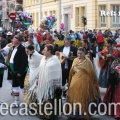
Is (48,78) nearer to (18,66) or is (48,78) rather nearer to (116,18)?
(18,66)

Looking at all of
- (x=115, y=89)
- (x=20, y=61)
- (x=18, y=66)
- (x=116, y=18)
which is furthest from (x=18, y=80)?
(x=116, y=18)

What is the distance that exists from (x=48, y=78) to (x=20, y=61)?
1807 mm

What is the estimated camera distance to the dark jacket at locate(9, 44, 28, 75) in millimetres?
10523

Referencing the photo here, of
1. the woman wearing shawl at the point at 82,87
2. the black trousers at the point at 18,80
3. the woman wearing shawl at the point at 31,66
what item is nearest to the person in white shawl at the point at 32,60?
the woman wearing shawl at the point at 31,66

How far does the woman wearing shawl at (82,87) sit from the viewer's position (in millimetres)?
8836

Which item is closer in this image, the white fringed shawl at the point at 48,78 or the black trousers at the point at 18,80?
the white fringed shawl at the point at 48,78

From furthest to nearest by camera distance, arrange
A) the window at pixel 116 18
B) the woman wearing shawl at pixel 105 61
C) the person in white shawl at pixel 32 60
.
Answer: the window at pixel 116 18
the woman wearing shawl at pixel 105 61
the person in white shawl at pixel 32 60

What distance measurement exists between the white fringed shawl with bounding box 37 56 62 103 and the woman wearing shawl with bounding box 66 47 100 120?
0.37 meters

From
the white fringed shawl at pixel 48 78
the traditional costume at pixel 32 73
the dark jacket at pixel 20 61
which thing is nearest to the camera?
the white fringed shawl at pixel 48 78

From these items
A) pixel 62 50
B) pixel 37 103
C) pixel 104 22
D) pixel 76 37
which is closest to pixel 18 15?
pixel 76 37

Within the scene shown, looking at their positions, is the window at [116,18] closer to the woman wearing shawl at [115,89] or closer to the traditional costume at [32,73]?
the traditional costume at [32,73]

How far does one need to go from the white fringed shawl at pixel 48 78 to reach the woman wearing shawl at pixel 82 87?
37 cm

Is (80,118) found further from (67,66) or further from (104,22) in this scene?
(104,22)

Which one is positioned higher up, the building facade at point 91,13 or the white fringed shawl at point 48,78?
the building facade at point 91,13
